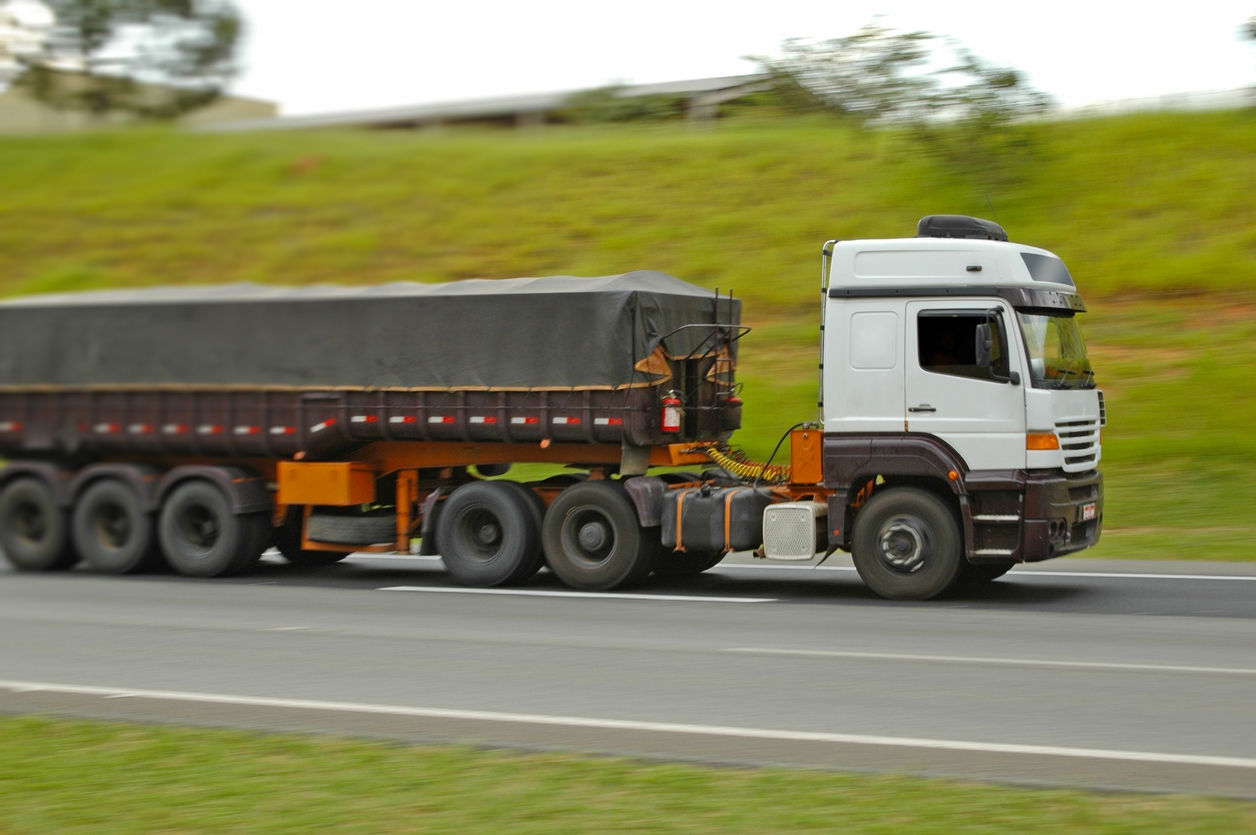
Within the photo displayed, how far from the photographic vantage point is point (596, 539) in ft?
44.3

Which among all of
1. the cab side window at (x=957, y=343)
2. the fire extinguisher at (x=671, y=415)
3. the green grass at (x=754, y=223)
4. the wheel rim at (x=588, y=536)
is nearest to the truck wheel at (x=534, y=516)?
the wheel rim at (x=588, y=536)

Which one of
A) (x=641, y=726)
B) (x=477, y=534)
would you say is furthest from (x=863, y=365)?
(x=641, y=726)

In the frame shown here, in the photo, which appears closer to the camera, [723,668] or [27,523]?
[723,668]

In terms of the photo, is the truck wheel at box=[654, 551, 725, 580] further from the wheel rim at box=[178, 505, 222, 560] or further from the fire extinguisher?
the wheel rim at box=[178, 505, 222, 560]

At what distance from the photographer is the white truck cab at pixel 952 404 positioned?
470 inches

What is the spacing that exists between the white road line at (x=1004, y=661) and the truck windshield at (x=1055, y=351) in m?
3.56

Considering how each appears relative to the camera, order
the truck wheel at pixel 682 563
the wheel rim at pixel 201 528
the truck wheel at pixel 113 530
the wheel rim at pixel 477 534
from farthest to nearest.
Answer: the truck wheel at pixel 113 530 → the wheel rim at pixel 201 528 → the truck wheel at pixel 682 563 → the wheel rim at pixel 477 534

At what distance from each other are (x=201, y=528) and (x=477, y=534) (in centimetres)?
352

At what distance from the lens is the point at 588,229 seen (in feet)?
109

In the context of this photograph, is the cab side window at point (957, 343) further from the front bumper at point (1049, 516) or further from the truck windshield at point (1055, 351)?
the front bumper at point (1049, 516)

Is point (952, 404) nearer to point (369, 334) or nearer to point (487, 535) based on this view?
point (487, 535)

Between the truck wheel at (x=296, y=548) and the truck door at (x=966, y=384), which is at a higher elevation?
the truck door at (x=966, y=384)

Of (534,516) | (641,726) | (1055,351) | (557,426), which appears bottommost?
(641,726)

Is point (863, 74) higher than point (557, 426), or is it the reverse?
point (863, 74)
